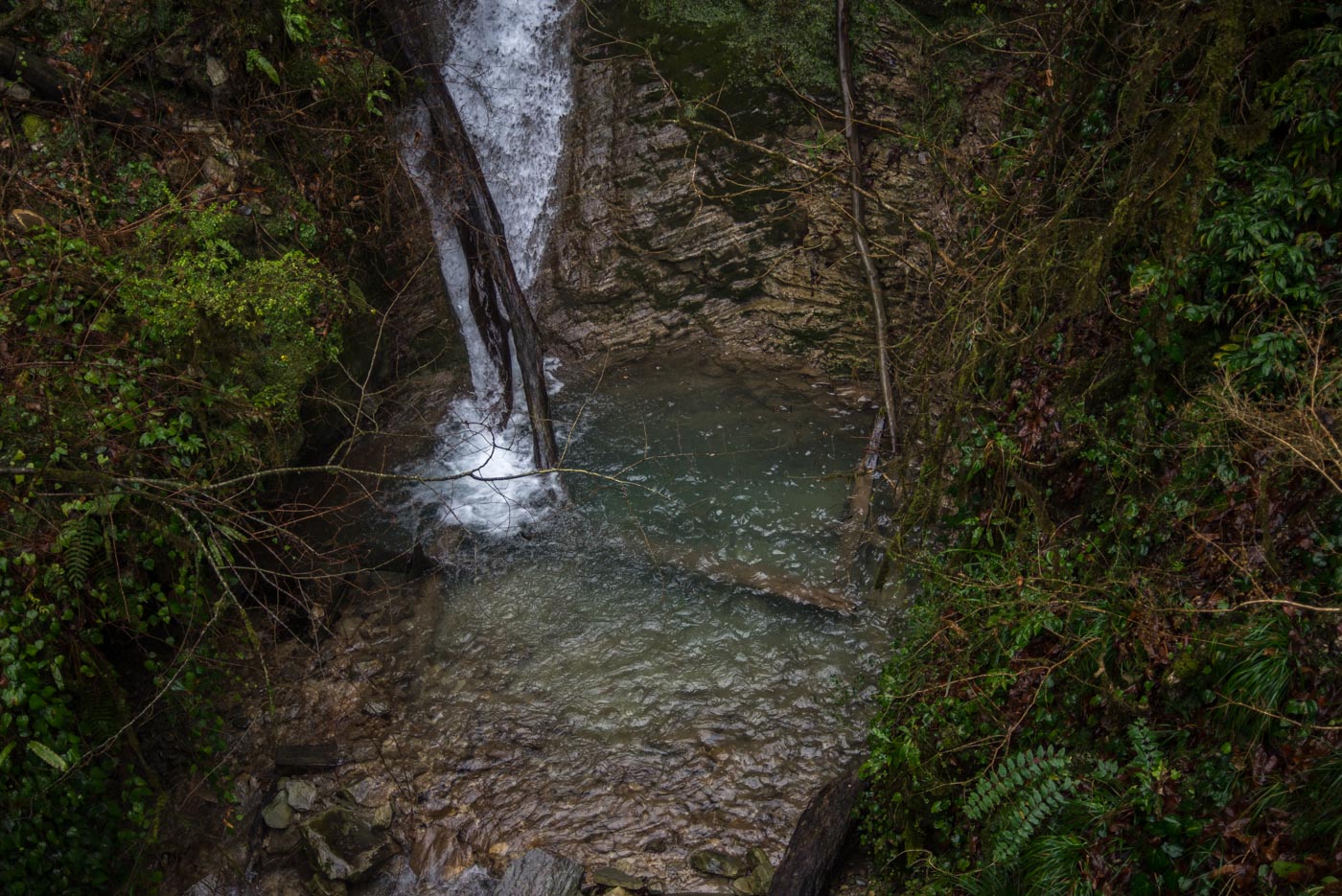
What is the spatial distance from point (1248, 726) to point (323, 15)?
30.7ft

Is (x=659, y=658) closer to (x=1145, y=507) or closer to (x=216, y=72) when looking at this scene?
(x=1145, y=507)

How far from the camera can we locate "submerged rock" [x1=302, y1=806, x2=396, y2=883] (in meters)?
5.15

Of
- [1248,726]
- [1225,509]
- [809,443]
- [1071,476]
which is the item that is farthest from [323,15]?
[1248,726]

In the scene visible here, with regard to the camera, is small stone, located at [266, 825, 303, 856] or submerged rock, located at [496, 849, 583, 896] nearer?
submerged rock, located at [496, 849, 583, 896]

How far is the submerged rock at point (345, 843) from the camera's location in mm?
5152

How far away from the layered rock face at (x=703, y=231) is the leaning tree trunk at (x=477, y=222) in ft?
3.77

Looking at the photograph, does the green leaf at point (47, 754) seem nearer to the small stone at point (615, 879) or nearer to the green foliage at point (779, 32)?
the small stone at point (615, 879)

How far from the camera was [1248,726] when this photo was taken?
A: 9.88ft

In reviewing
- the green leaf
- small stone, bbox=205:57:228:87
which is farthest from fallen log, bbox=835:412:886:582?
small stone, bbox=205:57:228:87

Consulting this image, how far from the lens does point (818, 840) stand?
4.71m

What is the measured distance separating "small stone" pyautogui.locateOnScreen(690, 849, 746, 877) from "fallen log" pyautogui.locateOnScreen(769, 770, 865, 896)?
Answer: 35 centimetres

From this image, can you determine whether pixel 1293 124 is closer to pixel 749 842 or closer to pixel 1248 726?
pixel 1248 726

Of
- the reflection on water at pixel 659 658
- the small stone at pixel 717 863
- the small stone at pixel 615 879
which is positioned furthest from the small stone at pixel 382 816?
the small stone at pixel 717 863

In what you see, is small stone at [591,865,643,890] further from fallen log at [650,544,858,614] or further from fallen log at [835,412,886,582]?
fallen log at [835,412,886,582]
